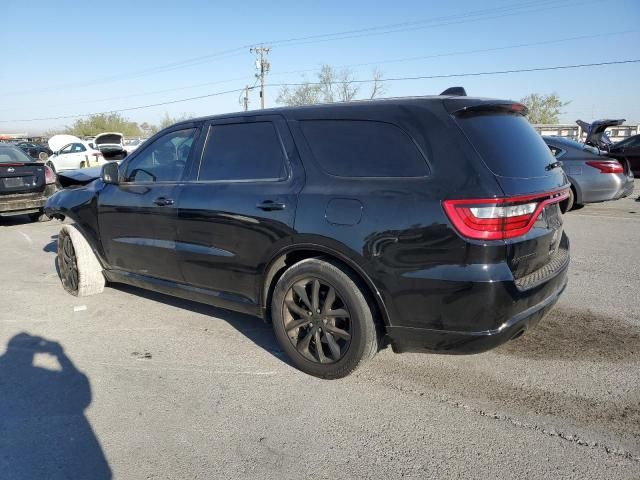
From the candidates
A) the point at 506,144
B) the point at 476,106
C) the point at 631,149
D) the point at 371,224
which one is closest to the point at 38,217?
the point at 371,224

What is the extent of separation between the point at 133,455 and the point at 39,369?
148 centimetres

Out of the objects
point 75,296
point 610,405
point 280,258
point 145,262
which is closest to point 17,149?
point 75,296

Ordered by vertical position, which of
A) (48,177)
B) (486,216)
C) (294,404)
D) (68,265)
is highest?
(486,216)

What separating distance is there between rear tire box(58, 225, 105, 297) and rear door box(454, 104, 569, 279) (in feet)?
13.0

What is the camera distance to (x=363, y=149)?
2996mm

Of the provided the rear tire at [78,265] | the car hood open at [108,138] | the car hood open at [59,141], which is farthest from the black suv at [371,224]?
the car hood open at [59,141]

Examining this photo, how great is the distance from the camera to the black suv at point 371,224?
103 inches

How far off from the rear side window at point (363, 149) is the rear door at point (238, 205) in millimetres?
204

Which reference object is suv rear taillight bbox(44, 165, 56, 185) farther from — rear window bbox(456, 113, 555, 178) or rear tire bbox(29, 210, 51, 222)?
rear window bbox(456, 113, 555, 178)

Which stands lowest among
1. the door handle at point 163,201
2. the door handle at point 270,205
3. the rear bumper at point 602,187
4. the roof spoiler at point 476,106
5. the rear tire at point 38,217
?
the rear tire at point 38,217

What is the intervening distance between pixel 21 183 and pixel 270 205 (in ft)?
27.3

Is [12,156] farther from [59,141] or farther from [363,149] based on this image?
[59,141]

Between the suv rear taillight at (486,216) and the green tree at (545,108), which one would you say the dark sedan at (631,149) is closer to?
the suv rear taillight at (486,216)

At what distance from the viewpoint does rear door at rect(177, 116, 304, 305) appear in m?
3.28
